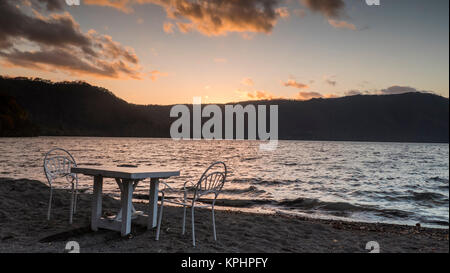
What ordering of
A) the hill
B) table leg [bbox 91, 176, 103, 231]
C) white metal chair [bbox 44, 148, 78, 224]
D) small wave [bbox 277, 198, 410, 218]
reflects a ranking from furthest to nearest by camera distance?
the hill, small wave [bbox 277, 198, 410, 218], white metal chair [bbox 44, 148, 78, 224], table leg [bbox 91, 176, 103, 231]

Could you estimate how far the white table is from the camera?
13.7ft

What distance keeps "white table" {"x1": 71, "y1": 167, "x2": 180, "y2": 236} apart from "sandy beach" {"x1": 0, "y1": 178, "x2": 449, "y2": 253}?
0.46 feet

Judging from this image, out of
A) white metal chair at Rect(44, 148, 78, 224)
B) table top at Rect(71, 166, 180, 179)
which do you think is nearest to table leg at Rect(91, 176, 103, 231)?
table top at Rect(71, 166, 180, 179)

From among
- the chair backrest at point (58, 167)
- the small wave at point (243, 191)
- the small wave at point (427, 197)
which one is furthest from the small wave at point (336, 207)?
the chair backrest at point (58, 167)

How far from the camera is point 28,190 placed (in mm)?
7547

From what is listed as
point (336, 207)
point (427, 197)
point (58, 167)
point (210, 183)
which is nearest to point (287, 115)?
point (427, 197)

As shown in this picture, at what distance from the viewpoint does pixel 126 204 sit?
4414 mm

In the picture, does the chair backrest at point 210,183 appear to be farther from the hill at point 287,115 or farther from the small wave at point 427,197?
the hill at point 287,115

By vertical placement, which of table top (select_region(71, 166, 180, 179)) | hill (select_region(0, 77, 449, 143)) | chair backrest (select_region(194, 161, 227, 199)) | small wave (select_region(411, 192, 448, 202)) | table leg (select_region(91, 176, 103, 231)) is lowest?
small wave (select_region(411, 192, 448, 202))

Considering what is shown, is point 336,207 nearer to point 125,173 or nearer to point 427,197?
point 427,197

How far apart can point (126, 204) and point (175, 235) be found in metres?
0.95

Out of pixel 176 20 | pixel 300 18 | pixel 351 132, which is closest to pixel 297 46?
pixel 300 18

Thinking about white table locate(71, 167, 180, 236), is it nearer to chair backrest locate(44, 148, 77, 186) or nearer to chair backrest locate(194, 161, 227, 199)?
chair backrest locate(194, 161, 227, 199)
